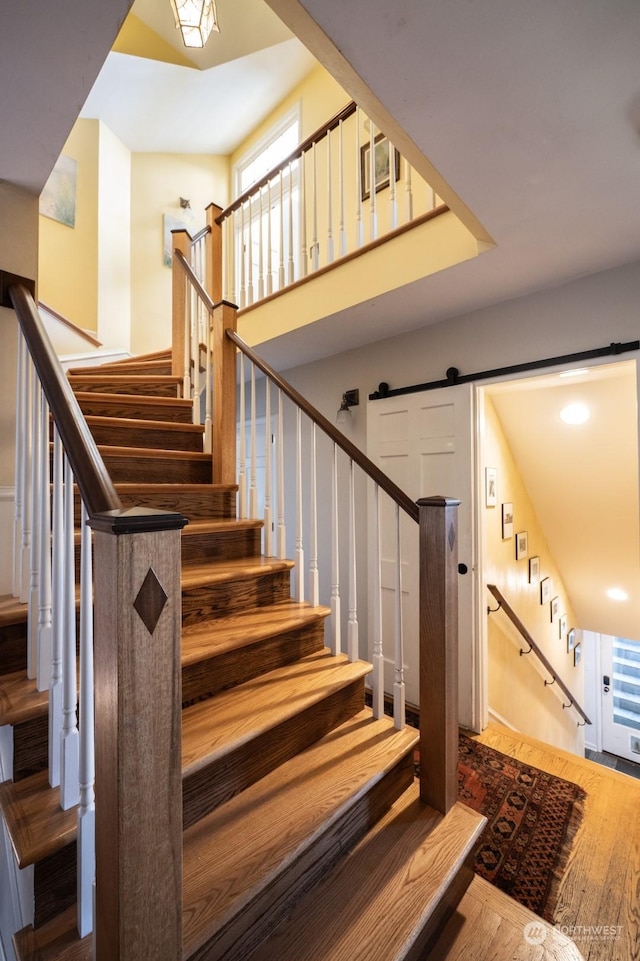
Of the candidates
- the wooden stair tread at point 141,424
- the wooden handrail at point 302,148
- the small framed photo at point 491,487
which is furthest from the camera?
the small framed photo at point 491,487

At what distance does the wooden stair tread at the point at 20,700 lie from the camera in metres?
1.07

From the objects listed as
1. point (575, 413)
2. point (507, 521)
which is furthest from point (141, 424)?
point (575, 413)

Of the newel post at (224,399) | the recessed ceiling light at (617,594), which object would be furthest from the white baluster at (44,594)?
the recessed ceiling light at (617,594)

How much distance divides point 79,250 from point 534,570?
4835 mm

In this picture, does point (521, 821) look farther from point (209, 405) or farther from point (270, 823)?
point (209, 405)

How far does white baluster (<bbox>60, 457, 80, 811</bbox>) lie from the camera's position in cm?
96

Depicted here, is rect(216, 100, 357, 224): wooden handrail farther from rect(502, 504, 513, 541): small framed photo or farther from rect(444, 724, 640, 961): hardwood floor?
rect(444, 724, 640, 961): hardwood floor

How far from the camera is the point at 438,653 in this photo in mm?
1484

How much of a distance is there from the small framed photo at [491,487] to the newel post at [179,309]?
7.06ft

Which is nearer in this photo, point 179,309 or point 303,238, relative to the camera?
point 303,238

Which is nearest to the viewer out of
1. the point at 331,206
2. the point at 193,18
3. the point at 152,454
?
the point at 193,18

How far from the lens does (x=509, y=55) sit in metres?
Answer: 1.07

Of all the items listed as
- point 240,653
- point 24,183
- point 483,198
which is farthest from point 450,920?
point 24,183

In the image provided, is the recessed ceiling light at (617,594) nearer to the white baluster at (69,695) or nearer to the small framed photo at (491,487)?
the small framed photo at (491,487)
